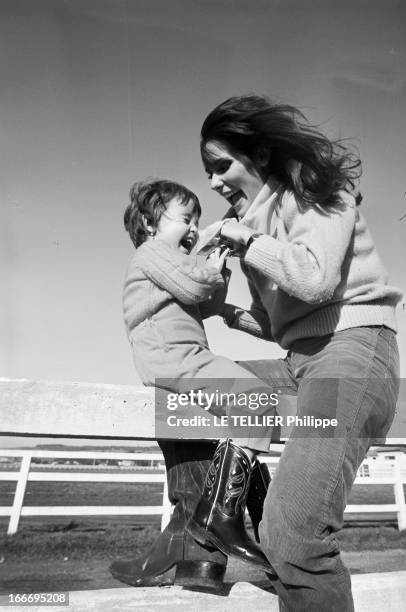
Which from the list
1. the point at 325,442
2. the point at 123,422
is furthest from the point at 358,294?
the point at 123,422

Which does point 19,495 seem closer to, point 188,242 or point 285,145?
point 188,242

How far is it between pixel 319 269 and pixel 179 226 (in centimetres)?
85

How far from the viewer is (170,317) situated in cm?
175

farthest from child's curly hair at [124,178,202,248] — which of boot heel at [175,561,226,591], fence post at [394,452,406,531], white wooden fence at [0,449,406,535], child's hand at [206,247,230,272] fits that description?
fence post at [394,452,406,531]

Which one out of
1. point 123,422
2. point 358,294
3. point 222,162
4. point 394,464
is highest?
point 222,162

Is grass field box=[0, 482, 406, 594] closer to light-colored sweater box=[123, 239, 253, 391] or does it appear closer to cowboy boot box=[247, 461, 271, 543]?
cowboy boot box=[247, 461, 271, 543]

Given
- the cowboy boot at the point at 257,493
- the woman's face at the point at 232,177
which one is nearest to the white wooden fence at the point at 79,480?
the cowboy boot at the point at 257,493

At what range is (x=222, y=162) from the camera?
180cm

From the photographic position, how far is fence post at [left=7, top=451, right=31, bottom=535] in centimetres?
778

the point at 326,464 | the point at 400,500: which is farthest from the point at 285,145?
the point at 400,500

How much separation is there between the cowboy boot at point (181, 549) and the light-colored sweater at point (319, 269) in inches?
20.5

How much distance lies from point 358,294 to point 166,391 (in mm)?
699

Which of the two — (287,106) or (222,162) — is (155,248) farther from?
(287,106)

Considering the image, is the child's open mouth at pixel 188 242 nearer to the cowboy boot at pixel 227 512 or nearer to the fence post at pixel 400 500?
the cowboy boot at pixel 227 512
